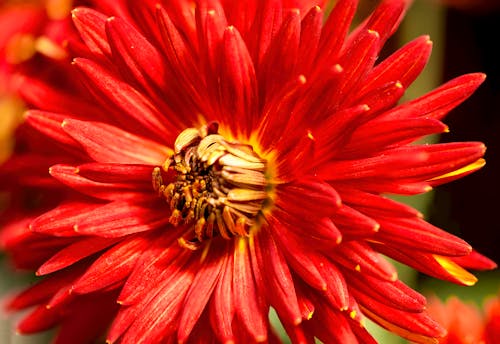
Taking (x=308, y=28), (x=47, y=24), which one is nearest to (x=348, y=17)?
(x=308, y=28)

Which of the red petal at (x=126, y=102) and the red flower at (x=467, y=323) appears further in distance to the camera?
the red flower at (x=467, y=323)

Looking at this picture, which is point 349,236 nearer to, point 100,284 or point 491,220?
point 100,284

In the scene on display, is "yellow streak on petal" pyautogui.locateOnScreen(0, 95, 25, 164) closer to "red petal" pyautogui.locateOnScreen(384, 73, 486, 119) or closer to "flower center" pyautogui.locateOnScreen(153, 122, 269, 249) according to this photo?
"flower center" pyautogui.locateOnScreen(153, 122, 269, 249)

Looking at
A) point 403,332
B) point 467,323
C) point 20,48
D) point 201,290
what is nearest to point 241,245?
point 201,290

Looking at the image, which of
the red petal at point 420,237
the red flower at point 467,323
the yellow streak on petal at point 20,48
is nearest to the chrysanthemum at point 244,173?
the red petal at point 420,237

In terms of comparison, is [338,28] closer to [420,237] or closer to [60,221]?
[420,237]

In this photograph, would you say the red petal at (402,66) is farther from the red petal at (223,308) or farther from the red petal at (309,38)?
the red petal at (223,308)
